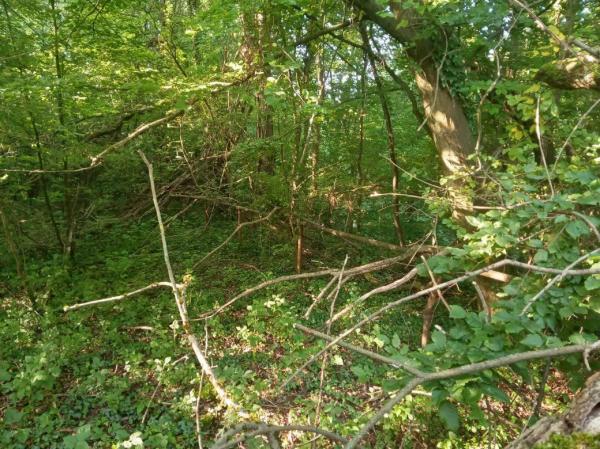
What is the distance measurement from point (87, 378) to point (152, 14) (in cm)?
482

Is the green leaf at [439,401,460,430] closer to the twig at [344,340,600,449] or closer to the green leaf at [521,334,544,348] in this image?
the twig at [344,340,600,449]

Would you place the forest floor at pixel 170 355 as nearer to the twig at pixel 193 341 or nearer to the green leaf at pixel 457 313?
the twig at pixel 193 341

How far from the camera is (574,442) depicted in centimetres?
94

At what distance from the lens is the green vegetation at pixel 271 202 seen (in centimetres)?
272

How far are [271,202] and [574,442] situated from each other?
5136mm

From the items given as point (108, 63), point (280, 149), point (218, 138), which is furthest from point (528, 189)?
point (108, 63)

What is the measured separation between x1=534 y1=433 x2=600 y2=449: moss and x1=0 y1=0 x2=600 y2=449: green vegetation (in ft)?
1.59

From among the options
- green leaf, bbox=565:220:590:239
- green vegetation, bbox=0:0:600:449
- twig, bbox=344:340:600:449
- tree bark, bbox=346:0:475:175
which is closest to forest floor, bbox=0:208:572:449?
green vegetation, bbox=0:0:600:449

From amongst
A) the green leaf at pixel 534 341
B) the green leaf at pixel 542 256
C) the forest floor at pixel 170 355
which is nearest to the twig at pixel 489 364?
the green leaf at pixel 534 341

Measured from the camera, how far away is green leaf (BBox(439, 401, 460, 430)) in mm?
1266

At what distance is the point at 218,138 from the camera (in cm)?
556

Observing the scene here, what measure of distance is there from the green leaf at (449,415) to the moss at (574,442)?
318 millimetres

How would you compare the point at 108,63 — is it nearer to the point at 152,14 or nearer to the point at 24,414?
the point at 152,14

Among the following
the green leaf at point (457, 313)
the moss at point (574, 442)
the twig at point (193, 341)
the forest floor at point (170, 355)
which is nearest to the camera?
the moss at point (574, 442)
